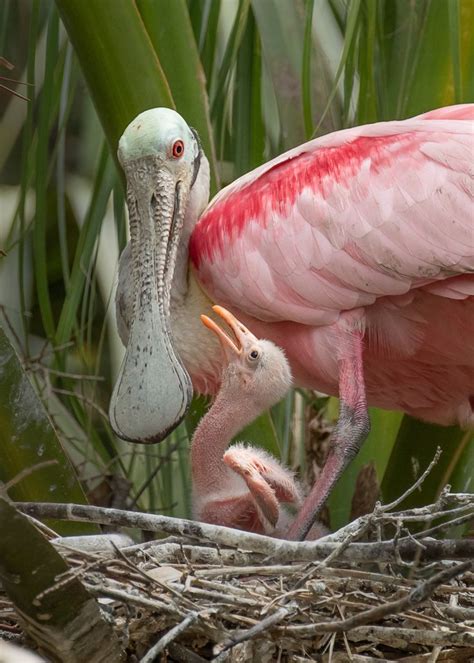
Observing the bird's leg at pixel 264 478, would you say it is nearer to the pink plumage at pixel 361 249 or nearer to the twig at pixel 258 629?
the pink plumage at pixel 361 249

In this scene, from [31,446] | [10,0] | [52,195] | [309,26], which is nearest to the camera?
[31,446]

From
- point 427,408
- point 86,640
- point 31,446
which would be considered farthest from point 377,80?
point 86,640

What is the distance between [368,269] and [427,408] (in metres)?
0.67

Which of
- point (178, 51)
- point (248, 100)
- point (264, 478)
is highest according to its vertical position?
point (178, 51)

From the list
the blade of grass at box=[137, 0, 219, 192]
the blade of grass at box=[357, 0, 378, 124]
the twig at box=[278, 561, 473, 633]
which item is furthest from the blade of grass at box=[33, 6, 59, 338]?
the twig at box=[278, 561, 473, 633]

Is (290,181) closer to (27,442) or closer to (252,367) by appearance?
(252,367)

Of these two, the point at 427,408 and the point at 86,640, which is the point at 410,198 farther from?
the point at 86,640

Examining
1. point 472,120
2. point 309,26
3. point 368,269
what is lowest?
point 368,269

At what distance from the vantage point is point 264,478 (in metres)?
4.19

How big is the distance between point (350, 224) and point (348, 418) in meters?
0.58

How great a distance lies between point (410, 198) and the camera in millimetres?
4238

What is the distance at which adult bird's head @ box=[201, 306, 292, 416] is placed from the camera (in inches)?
169

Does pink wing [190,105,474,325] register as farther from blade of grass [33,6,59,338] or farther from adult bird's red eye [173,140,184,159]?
blade of grass [33,6,59,338]

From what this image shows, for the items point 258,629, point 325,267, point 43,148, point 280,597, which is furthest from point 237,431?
point 258,629
